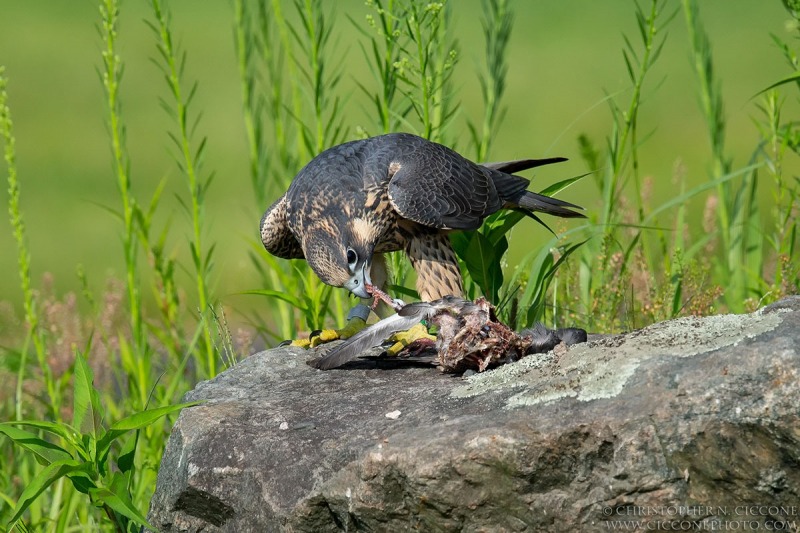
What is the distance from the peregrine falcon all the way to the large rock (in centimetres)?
111

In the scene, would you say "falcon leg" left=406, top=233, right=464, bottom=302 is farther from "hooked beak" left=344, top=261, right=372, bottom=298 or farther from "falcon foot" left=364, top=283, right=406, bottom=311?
"hooked beak" left=344, top=261, right=372, bottom=298

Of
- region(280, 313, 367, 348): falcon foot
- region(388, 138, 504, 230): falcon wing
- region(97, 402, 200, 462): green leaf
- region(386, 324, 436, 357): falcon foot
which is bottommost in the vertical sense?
region(280, 313, 367, 348): falcon foot

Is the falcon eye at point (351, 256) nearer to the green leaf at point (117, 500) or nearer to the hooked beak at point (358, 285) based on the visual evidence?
the hooked beak at point (358, 285)

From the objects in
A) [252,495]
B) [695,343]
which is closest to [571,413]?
[695,343]

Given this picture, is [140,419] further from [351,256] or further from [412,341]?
[351,256]

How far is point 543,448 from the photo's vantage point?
7.74ft

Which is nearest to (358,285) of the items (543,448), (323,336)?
(323,336)

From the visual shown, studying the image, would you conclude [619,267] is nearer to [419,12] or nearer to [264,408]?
[419,12]

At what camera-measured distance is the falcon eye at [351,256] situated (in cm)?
393

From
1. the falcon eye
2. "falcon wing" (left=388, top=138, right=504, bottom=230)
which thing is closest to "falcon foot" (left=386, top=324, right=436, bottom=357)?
the falcon eye

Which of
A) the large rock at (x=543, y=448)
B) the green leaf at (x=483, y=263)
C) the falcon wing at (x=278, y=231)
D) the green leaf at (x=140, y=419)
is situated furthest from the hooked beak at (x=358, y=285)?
the green leaf at (x=140, y=419)

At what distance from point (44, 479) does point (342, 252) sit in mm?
1560

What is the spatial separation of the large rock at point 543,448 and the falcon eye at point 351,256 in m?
1.00

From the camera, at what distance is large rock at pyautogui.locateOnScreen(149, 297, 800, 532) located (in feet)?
7.44
